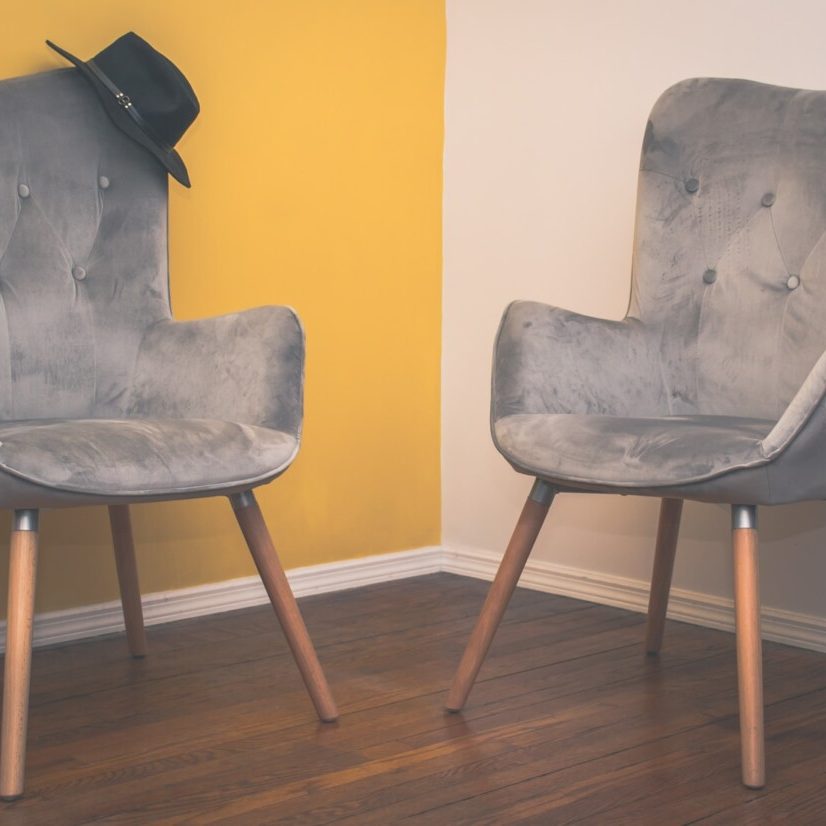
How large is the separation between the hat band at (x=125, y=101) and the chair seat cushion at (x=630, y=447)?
765 mm

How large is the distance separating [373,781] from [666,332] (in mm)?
864

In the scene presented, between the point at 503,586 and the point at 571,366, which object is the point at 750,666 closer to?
the point at 503,586

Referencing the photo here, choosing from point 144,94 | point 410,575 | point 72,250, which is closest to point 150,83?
point 144,94

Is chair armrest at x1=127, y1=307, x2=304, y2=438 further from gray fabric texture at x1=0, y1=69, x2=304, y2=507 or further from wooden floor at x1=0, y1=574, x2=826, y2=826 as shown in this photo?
wooden floor at x1=0, y1=574, x2=826, y2=826

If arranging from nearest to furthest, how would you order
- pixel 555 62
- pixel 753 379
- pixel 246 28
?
pixel 753 379, pixel 246 28, pixel 555 62

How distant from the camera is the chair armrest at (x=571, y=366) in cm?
170

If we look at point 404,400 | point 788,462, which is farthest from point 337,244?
point 788,462

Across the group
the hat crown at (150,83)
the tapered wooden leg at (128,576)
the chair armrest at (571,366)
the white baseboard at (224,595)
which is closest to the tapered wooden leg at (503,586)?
the chair armrest at (571,366)

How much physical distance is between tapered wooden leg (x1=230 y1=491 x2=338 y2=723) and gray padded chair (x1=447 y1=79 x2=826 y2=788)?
7.6 inches

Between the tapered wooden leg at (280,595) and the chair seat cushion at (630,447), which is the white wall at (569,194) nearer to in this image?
the chair seat cushion at (630,447)

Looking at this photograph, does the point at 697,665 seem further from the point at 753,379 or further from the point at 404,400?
the point at 404,400

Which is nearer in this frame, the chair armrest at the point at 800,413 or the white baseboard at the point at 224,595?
the chair armrest at the point at 800,413

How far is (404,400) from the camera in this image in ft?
8.80

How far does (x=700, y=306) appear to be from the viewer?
1.89m
